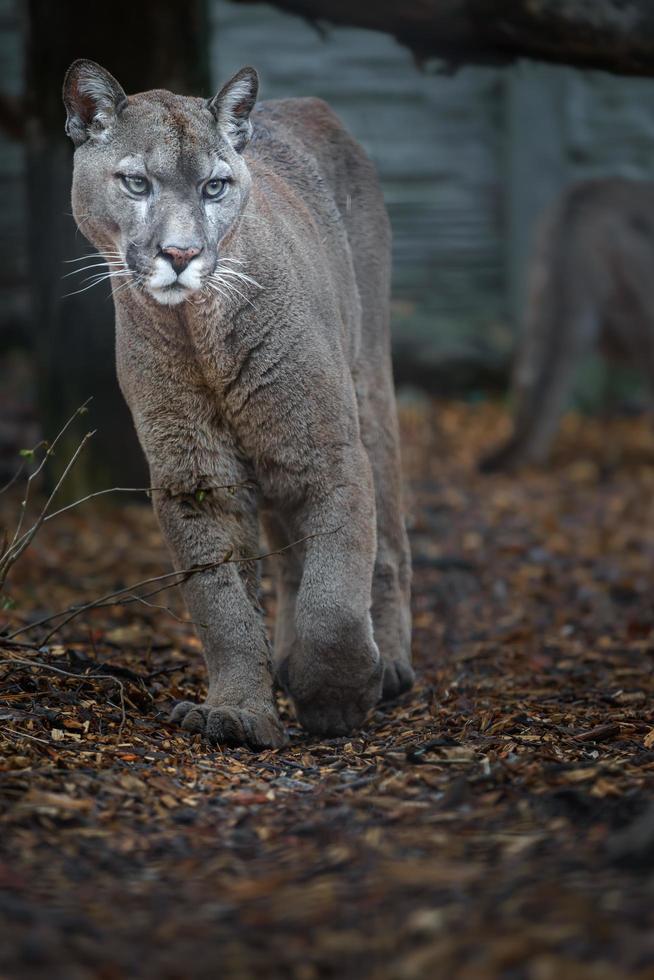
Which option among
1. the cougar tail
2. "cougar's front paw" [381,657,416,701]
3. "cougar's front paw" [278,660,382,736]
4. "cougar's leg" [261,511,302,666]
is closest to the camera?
"cougar's front paw" [278,660,382,736]

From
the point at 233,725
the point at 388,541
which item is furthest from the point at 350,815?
the point at 388,541

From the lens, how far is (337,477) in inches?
172

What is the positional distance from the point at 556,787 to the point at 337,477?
1.40m

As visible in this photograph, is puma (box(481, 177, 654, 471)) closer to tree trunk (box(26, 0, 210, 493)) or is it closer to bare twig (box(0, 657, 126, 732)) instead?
tree trunk (box(26, 0, 210, 493))

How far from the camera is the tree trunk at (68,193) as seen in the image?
290 inches

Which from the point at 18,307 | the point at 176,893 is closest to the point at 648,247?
the point at 18,307

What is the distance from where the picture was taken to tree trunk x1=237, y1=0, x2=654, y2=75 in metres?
5.48

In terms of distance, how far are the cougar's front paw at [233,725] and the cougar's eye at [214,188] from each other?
1.54 m

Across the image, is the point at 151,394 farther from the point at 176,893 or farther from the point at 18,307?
the point at 18,307

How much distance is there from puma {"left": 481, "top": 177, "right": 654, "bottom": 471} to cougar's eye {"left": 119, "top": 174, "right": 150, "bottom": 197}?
554 cm

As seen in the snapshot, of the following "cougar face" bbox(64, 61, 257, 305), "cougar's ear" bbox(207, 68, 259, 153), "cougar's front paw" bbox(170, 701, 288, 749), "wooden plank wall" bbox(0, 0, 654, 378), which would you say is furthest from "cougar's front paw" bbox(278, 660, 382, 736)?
"wooden plank wall" bbox(0, 0, 654, 378)

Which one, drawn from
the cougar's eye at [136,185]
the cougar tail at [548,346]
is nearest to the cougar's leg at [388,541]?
the cougar's eye at [136,185]

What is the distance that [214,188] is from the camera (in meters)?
4.12

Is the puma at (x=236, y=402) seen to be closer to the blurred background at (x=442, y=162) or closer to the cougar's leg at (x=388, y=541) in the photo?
the cougar's leg at (x=388, y=541)
